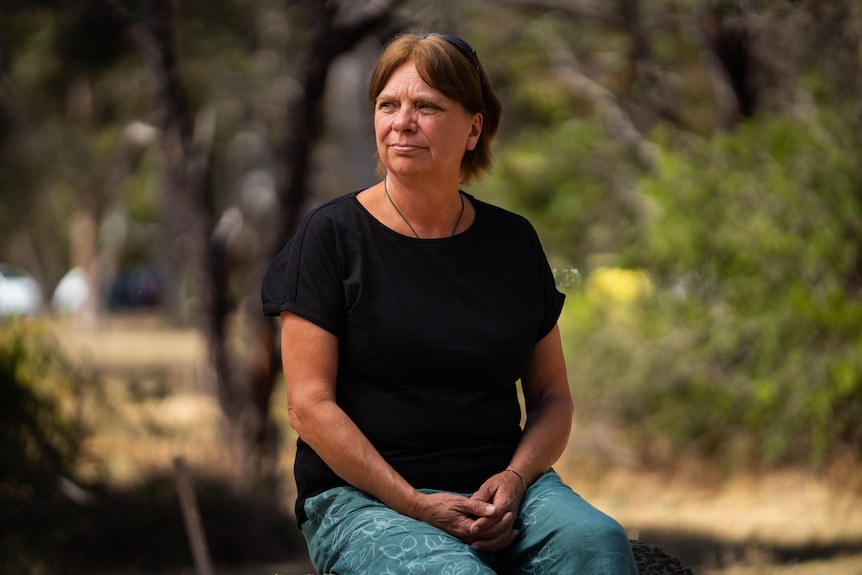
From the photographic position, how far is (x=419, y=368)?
2.65 metres

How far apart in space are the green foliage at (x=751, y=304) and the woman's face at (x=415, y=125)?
217 inches

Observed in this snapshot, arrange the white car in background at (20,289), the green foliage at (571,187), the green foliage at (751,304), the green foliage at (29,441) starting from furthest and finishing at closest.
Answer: the white car in background at (20,289), the green foliage at (571,187), the green foliage at (751,304), the green foliage at (29,441)

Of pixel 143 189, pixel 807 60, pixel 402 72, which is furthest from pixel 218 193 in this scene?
pixel 402 72

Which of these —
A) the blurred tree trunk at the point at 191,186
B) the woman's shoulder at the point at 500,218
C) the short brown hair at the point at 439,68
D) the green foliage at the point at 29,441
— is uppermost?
the short brown hair at the point at 439,68

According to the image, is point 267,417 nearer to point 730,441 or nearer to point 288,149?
point 288,149

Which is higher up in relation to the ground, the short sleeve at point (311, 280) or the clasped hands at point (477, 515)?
the short sleeve at point (311, 280)

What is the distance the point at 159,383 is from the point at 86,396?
55 centimetres

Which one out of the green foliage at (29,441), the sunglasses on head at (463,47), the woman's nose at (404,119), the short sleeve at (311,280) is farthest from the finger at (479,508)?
the green foliage at (29,441)

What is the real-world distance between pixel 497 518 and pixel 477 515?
4 centimetres

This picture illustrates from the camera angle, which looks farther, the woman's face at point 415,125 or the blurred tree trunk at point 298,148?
the blurred tree trunk at point 298,148

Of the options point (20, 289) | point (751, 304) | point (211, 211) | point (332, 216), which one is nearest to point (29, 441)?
point (211, 211)

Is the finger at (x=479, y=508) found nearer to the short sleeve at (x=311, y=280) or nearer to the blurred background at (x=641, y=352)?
the short sleeve at (x=311, y=280)

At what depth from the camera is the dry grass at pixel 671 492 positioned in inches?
281

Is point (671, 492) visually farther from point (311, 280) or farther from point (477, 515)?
point (311, 280)
